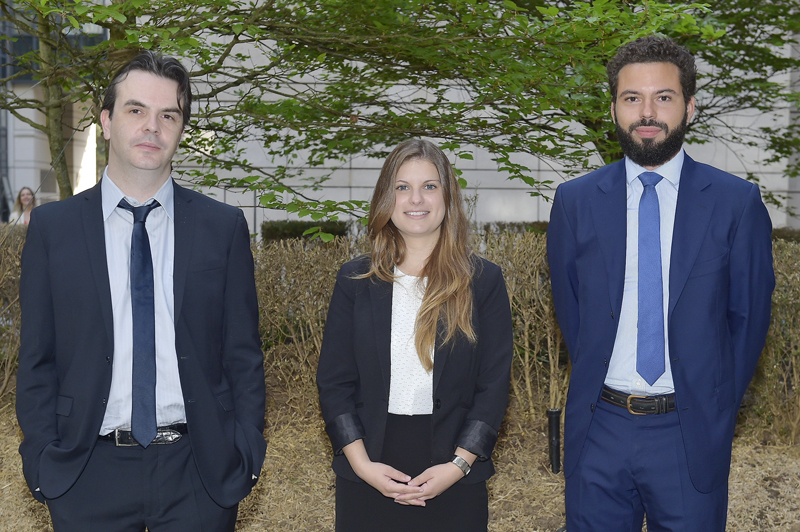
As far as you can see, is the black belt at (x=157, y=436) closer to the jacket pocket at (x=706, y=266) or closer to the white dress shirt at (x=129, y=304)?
the white dress shirt at (x=129, y=304)

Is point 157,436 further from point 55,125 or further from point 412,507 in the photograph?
point 55,125

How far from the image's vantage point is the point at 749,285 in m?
2.89

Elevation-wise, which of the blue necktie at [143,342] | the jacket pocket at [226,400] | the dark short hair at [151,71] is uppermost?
the dark short hair at [151,71]

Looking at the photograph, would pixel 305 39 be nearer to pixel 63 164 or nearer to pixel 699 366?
pixel 63 164

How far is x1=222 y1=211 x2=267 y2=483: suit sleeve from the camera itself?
8.96ft

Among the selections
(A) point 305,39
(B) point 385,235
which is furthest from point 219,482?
(A) point 305,39

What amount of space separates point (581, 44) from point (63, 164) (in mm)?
5291

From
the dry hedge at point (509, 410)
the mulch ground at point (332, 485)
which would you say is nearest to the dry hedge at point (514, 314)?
the dry hedge at point (509, 410)

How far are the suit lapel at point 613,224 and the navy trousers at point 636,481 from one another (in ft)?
1.53

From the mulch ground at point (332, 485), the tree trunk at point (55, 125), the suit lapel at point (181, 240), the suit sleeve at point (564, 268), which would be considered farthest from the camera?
the tree trunk at point (55, 125)

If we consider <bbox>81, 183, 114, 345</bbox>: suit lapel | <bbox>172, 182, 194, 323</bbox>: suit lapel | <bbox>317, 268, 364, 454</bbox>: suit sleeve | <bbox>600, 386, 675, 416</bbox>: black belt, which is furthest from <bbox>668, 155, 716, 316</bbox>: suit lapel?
<bbox>81, 183, 114, 345</bbox>: suit lapel

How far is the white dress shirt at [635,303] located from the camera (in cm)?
293

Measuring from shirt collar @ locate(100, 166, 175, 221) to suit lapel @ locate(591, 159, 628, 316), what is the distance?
5.49 ft

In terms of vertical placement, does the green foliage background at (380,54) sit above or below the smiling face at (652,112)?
above
